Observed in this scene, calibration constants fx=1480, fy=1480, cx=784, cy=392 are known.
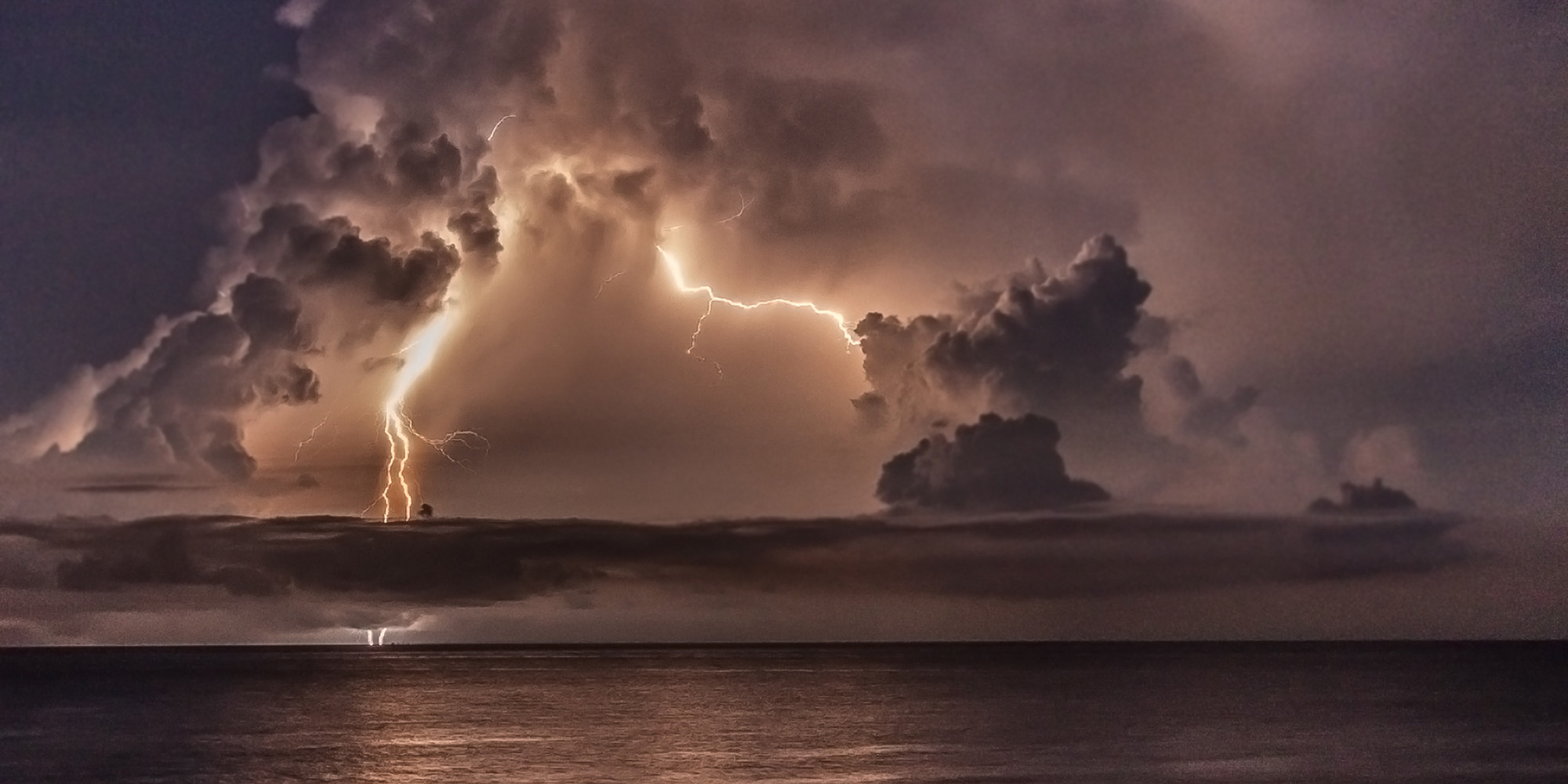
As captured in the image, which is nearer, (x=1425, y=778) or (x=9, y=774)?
(x=1425, y=778)

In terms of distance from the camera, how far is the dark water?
159 feet

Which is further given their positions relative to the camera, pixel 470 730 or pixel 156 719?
pixel 156 719

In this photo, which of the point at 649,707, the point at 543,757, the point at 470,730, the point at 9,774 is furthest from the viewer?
the point at 649,707

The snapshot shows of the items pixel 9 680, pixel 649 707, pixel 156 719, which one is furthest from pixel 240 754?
pixel 9 680

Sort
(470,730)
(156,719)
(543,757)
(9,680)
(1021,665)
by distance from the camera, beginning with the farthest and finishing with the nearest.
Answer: (1021,665), (9,680), (156,719), (470,730), (543,757)

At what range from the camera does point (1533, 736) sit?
202 ft

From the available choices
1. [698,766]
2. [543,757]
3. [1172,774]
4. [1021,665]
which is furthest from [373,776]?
[1021,665]

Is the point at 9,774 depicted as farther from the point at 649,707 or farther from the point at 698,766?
the point at 649,707

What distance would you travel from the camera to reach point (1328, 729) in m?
63.7

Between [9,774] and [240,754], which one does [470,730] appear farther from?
[9,774]

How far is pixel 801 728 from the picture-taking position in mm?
65750

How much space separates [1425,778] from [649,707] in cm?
4571

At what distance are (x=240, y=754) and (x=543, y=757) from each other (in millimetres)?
11984

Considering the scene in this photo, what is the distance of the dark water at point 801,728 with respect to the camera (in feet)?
159
